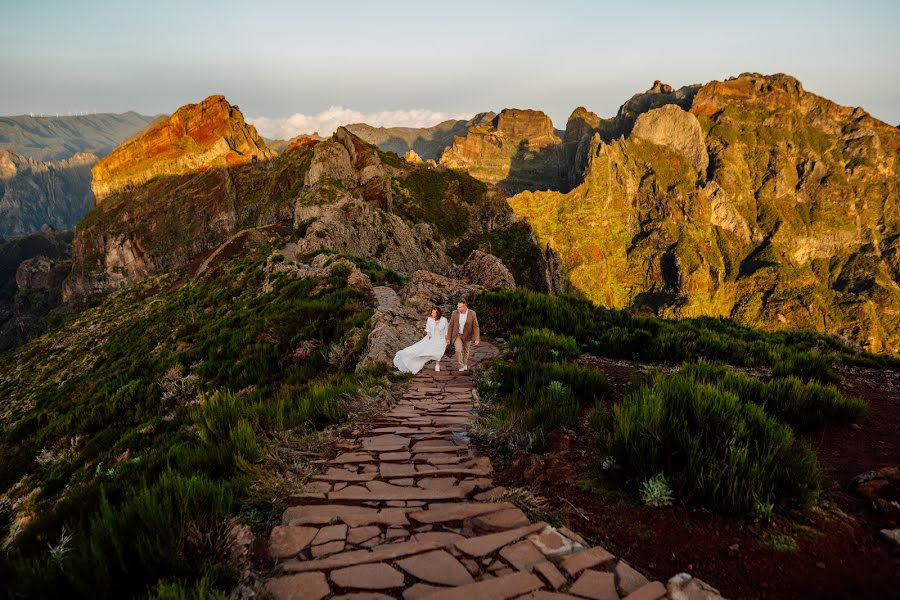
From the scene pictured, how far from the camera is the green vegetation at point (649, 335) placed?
1098 cm

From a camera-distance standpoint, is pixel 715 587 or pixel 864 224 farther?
pixel 864 224

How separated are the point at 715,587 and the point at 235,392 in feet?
38.9

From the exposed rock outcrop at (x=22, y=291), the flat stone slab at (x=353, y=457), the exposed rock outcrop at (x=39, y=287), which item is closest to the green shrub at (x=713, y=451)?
the flat stone slab at (x=353, y=457)

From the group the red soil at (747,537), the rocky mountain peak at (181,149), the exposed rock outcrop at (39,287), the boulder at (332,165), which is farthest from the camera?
the exposed rock outcrop at (39,287)

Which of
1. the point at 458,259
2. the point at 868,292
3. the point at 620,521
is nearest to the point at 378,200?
the point at 458,259

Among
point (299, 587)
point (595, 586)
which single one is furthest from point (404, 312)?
point (595, 586)

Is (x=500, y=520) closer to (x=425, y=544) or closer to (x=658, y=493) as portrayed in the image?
(x=425, y=544)

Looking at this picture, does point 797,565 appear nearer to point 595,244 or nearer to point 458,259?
point 458,259

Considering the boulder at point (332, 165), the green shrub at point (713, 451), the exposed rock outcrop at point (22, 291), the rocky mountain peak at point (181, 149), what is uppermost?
the rocky mountain peak at point (181, 149)

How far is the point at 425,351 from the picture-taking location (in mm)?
10516

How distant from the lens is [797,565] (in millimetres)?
2709

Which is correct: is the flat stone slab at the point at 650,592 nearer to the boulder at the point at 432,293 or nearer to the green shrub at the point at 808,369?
the green shrub at the point at 808,369

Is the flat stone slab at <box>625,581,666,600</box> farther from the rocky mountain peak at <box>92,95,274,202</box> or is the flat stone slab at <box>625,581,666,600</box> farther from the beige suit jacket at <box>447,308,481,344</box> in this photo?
the rocky mountain peak at <box>92,95,274,202</box>

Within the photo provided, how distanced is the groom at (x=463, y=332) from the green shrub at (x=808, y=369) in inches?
246
